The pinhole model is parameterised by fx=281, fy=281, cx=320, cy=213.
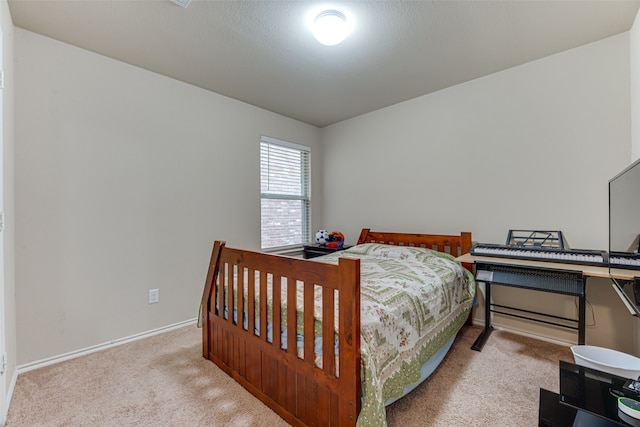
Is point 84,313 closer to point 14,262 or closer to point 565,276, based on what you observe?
point 14,262

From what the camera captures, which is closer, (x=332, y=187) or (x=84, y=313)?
(x=84, y=313)

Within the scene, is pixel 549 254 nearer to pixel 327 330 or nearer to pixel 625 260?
pixel 625 260

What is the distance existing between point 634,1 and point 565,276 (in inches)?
67.8

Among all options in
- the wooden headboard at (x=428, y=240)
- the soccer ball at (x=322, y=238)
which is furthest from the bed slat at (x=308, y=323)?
the soccer ball at (x=322, y=238)

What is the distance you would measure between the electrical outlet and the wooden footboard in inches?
→ 31.8

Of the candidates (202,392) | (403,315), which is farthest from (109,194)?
(403,315)

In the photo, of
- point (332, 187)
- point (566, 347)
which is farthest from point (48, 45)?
point (566, 347)

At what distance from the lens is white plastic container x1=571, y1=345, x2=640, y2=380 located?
121 cm

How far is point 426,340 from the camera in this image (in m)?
1.69

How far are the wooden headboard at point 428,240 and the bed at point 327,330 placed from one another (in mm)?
545

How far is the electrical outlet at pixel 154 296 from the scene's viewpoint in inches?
97.2

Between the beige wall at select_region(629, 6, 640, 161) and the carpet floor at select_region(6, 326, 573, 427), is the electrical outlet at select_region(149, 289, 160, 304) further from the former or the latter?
the beige wall at select_region(629, 6, 640, 161)

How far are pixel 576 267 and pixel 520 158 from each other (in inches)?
42.2

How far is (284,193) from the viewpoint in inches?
143
